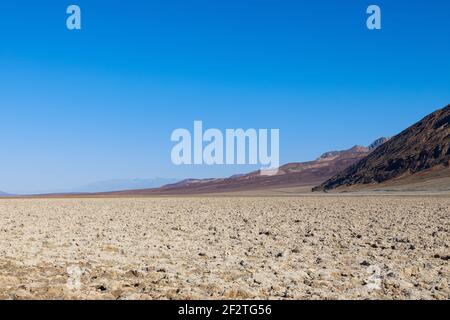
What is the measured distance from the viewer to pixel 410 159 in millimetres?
91375

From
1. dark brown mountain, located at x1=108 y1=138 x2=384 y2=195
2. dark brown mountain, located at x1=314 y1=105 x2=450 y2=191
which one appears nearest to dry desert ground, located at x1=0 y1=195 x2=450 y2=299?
dark brown mountain, located at x1=314 y1=105 x2=450 y2=191

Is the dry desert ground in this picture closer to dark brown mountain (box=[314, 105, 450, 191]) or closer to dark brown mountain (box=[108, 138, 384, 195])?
dark brown mountain (box=[314, 105, 450, 191])

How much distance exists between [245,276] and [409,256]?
4.26m

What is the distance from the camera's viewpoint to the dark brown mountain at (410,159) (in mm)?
85438

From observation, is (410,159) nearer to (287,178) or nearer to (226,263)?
(287,178)

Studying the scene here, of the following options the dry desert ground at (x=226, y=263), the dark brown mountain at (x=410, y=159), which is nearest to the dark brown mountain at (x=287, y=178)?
the dark brown mountain at (x=410, y=159)

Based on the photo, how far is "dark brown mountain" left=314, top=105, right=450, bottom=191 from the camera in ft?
280

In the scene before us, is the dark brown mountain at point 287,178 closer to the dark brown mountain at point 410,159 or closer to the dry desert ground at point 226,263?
the dark brown mountain at point 410,159

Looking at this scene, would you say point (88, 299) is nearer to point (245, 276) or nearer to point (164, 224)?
point (245, 276)

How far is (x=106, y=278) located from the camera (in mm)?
8492

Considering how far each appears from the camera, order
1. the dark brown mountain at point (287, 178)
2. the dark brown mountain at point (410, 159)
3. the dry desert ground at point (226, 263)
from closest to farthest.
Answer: the dry desert ground at point (226, 263) → the dark brown mountain at point (410, 159) → the dark brown mountain at point (287, 178)

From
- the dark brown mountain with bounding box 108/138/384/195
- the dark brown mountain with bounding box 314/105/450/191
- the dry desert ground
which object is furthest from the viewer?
the dark brown mountain with bounding box 108/138/384/195

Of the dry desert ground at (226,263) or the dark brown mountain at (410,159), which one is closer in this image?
the dry desert ground at (226,263)
